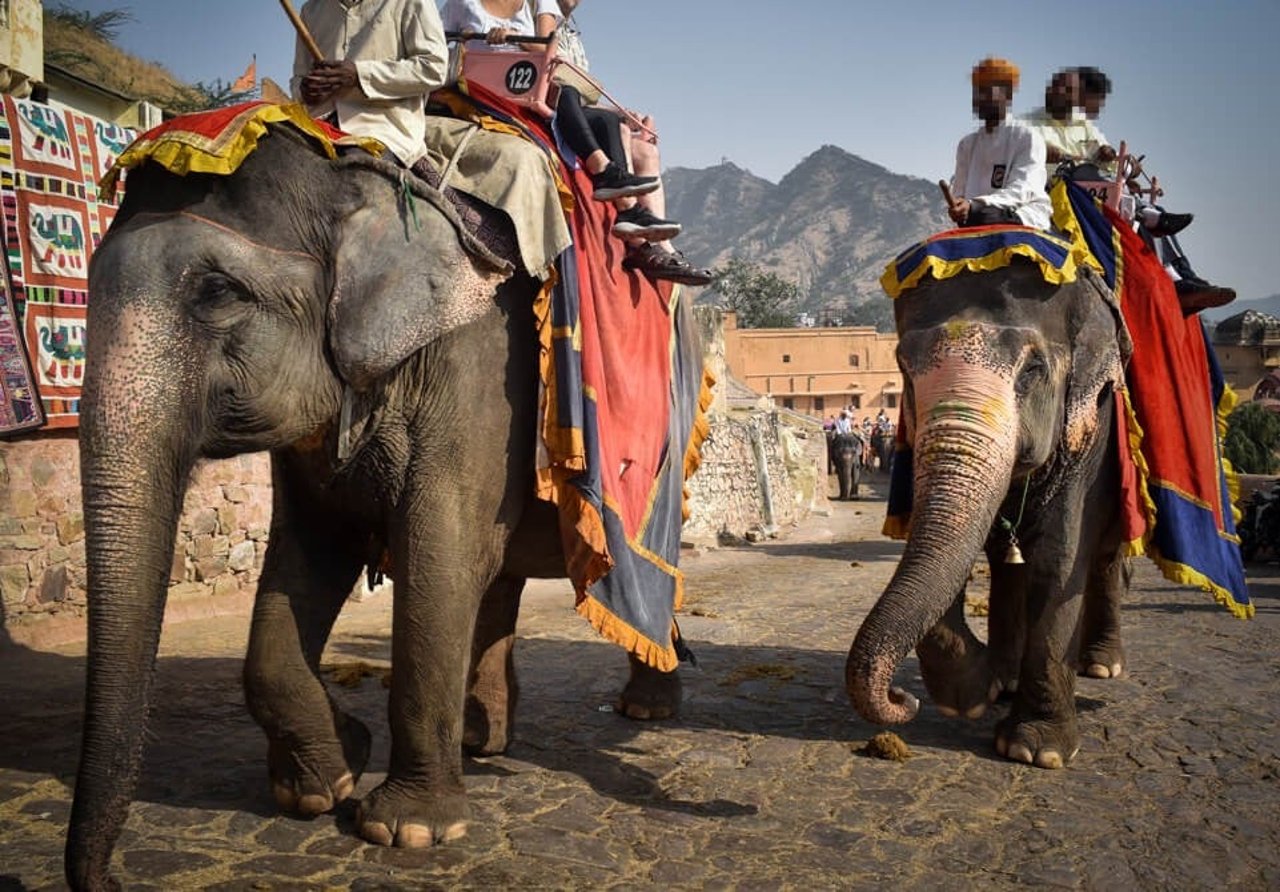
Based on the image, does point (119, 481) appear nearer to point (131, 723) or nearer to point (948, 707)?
point (131, 723)

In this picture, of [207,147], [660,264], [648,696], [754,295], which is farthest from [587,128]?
[754,295]

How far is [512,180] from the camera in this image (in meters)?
4.48

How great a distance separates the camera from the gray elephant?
2986cm

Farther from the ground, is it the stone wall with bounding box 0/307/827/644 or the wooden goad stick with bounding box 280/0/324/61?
the wooden goad stick with bounding box 280/0/324/61

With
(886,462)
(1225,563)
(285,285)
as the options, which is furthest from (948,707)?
(886,462)

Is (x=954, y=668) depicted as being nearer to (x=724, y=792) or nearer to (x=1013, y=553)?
(x=1013, y=553)

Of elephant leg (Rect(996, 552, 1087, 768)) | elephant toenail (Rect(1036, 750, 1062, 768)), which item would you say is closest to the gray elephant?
elephant leg (Rect(996, 552, 1087, 768))

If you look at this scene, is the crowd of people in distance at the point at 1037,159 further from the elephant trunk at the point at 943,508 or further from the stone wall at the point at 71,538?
the stone wall at the point at 71,538

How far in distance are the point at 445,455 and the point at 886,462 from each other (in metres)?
35.4

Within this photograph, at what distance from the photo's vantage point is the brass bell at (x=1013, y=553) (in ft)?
19.2

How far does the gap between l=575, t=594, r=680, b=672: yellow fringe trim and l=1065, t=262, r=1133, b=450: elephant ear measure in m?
2.31

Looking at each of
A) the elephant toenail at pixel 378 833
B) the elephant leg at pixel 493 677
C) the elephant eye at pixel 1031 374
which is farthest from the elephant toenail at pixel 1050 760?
the elephant toenail at pixel 378 833

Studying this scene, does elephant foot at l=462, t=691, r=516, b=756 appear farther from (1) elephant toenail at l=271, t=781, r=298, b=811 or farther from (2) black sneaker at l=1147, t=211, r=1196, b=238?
(2) black sneaker at l=1147, t=211, r=1196, b=238

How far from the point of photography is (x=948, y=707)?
19.2 ft
